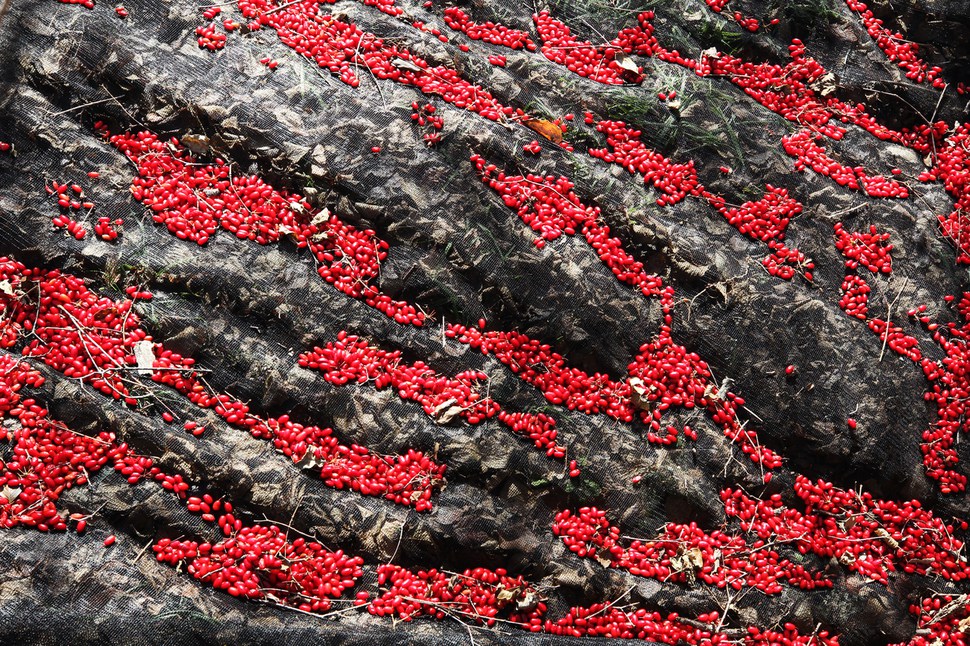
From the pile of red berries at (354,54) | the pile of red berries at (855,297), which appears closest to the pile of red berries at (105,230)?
the pile of red berries at (354,54)

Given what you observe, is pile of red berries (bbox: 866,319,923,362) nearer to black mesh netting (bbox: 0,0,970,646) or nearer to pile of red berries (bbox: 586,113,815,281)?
black mesh netting (bbox: 0,0,970,646)

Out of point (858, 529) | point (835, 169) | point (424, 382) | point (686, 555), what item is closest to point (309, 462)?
point (424, 382)

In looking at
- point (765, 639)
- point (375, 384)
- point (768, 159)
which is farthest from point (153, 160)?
point (765, 639)

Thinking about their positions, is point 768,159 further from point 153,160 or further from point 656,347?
point 153,160

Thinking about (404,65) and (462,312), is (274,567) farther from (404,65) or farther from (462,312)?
(404,65)

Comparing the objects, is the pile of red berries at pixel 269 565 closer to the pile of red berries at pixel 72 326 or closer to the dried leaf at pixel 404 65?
the pile of red berries at pixel 72 326

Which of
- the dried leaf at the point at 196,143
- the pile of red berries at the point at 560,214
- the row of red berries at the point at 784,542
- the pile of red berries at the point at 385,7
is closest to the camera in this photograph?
the row of red berries at the point at 784,542

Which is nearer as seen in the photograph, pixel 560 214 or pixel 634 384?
pixel 634 384
